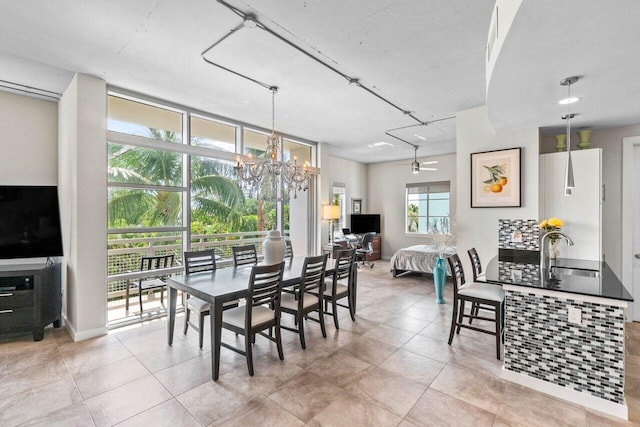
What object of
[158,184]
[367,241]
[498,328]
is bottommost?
[498,328]

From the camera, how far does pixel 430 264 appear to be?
Answer: 244 inches

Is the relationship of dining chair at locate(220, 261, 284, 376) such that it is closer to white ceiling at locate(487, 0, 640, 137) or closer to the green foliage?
the green foliage

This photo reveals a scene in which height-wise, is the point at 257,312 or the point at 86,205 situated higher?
the point at 86,205

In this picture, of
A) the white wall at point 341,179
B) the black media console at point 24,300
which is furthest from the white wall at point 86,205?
the white wall at point 341,179

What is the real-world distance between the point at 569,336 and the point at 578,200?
7.19 feet

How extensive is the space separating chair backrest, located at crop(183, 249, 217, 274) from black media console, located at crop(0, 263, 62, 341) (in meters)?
1.55

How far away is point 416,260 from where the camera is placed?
20.7 feet

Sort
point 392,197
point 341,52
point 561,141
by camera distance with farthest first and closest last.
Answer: point 392,197 → point 561,141 → point 341,52

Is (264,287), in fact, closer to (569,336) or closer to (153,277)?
(153,277)

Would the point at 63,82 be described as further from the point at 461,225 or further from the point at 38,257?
the point at 461,225

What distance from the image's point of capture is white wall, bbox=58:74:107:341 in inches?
132

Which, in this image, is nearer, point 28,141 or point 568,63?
point 568,63

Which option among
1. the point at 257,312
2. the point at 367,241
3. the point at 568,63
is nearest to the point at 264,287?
the point at 257,312

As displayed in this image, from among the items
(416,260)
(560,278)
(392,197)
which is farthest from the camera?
(392,197)
